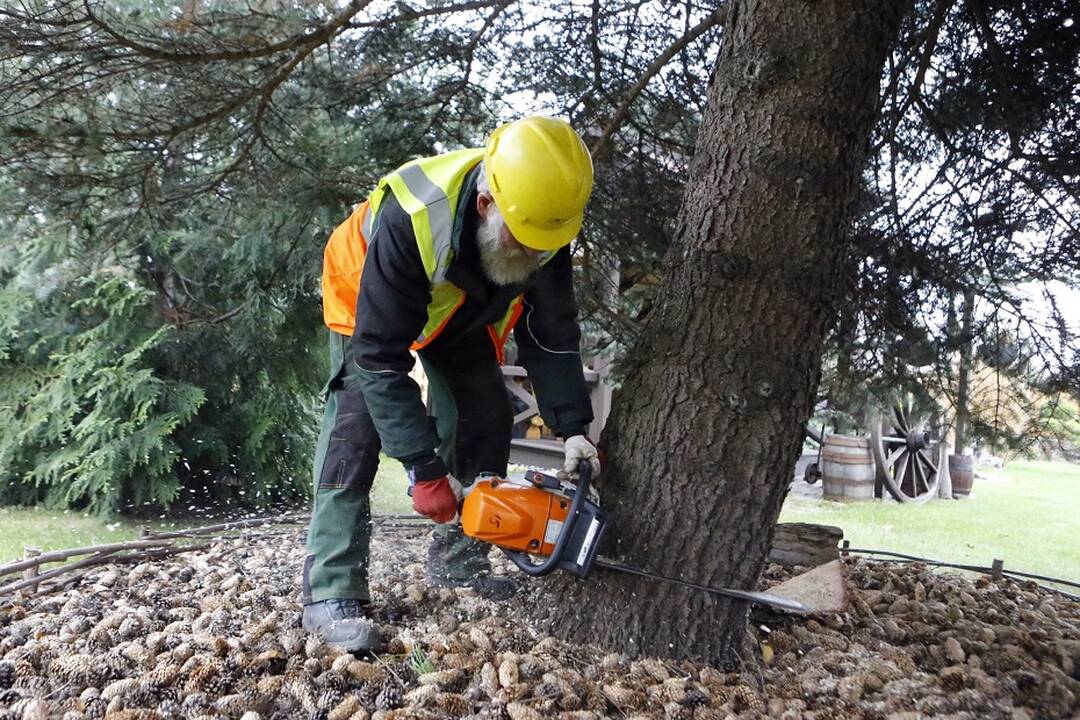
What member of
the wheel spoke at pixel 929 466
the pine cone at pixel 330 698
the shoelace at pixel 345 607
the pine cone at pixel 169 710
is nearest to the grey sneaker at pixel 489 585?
the shoelace at pixel 345 607

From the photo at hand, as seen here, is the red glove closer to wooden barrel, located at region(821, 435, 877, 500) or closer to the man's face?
the man's face

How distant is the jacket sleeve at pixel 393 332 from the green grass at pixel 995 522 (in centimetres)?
297

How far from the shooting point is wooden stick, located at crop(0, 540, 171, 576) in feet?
8.43

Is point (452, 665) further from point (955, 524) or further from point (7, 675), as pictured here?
point (955, 524)

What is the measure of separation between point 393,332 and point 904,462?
20.9ft

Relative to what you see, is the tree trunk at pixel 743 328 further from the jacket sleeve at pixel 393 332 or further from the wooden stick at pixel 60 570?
the wooden stick at pixel 60 570

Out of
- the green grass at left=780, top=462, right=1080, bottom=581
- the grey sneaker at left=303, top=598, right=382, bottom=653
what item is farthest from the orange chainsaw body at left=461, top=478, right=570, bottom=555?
the green grass at left=780, top=462, right=1080, bottom=581

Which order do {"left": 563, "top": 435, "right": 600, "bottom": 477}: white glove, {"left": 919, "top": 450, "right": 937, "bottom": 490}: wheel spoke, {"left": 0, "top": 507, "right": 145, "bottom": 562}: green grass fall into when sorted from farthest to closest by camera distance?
{"left": 919, "top": 450, "right": 937, "bottom": 490}: wheel spoke, {"left": 0, "top": 507, "right": 145, "bottom": 562}: green grass, {"left": 563, "top": 435, "right": 600, "bottom": 477}: white glove

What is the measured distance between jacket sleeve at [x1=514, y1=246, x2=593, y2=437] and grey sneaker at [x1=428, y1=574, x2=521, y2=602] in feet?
1.89

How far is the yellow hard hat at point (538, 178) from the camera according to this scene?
196cm

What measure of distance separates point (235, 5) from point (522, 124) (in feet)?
5.93

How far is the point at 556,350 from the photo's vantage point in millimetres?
2369

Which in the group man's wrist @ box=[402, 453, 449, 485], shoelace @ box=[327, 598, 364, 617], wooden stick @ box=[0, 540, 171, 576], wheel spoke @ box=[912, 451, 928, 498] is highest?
man's wrist @ box=[402, 453, 449, 485]

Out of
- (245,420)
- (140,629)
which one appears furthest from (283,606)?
(245,420)
